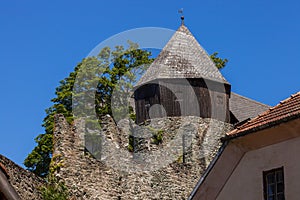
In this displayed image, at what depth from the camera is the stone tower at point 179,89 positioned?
35.7 metres

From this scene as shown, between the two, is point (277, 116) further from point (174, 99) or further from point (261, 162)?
point (174, 99)

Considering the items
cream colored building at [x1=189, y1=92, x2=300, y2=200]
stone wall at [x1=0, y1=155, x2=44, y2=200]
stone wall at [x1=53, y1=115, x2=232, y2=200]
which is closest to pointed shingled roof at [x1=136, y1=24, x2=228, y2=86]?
stone wall at [x1=53, y1=115, x2=232, y2=200]

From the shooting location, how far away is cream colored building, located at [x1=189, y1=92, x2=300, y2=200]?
1357 cm

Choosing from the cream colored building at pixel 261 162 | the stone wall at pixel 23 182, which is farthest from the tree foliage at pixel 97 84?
the cream colored building at pixel 261 162

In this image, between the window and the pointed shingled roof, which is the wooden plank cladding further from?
the window

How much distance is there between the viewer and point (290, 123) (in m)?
13.6

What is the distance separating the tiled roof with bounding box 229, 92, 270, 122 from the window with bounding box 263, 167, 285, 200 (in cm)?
2466

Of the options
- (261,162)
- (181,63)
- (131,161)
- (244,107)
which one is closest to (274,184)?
(261,162)

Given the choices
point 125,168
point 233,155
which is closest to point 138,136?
point 125,168

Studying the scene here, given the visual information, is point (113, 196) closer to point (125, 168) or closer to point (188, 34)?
point (125, 168)

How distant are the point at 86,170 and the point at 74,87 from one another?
1093 centimetres

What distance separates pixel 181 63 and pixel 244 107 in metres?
5.94

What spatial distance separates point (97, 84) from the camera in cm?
3819

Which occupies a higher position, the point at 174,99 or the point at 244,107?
the point at 244,107
